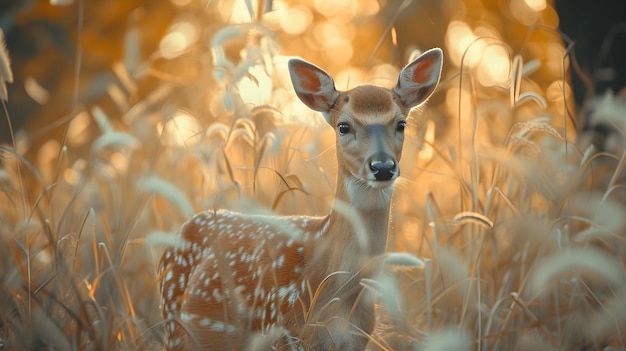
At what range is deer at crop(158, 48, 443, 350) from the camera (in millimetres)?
3564

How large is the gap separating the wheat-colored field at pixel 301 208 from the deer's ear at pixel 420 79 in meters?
0.19

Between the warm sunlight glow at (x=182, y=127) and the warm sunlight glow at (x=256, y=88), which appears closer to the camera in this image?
the warm sunlight glow at (x=256, y=88)

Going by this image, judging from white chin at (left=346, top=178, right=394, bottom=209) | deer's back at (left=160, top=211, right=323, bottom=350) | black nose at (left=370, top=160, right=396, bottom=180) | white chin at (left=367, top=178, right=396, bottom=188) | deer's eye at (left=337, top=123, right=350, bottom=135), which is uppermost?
deer's eye at (left=337, top=123, right=350, bottom=135)

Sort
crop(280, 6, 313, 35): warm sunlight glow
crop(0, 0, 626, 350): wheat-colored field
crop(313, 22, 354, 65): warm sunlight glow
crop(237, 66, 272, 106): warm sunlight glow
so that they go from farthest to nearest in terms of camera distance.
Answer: crop(313, 22, 354, 65): warm sunlight glow < crop(280, 6, 313, 35): warm sunlight glow < crop(237, 66, 272, 106): warm sunlight glow < crop(0, 0, 626, 350): wheat-colored field

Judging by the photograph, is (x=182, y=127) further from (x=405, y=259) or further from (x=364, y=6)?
(x=364, y=6)

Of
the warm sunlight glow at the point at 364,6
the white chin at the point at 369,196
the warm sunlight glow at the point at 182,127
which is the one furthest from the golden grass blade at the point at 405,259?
the warm sunlight glow at the point at 364,6

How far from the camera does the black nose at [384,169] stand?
3.56m

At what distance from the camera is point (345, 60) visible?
788 inches

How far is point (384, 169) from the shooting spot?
11.7 ft

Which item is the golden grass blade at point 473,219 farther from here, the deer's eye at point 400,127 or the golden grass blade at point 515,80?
the golden grass blade at point 515,80

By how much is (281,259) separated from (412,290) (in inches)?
58.5

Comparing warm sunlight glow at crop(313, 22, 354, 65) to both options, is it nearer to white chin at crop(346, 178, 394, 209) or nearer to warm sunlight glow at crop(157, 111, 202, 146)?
warm sunlight glow at crop(157, 111, 202, 146)

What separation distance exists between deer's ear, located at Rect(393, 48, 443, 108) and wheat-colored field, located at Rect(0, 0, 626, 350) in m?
0.19

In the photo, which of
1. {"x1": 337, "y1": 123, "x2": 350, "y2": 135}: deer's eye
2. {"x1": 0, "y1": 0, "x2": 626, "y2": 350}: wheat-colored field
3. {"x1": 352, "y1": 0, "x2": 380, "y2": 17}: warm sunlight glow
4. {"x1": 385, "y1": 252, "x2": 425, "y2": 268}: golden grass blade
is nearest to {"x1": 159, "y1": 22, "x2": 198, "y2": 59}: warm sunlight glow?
{"x1": 0, "y1": 0, "x2": 626, "y2": 350}: wheat-colored field
